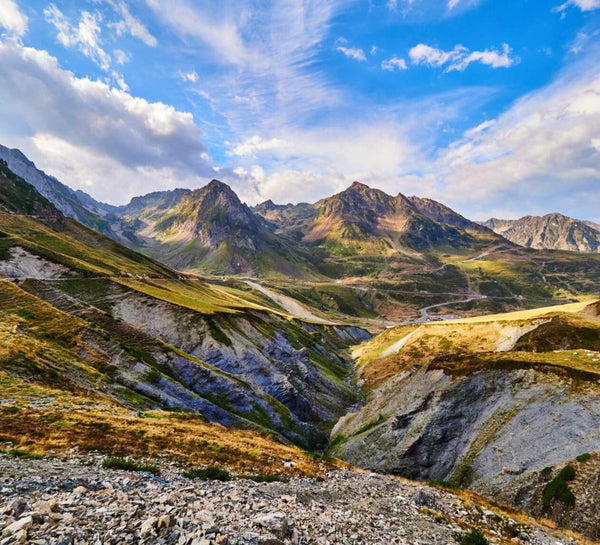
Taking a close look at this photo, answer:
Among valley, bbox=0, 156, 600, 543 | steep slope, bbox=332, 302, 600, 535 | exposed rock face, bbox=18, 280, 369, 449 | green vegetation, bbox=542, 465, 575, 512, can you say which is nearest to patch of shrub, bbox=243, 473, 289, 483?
valley, bbox=0, 156, 600, 543

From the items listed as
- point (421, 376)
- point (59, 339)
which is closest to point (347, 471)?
point (421, 376)

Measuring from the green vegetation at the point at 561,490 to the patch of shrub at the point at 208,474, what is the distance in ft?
97.2

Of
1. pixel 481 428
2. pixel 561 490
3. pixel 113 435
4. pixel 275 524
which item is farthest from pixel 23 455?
pixel 481 428

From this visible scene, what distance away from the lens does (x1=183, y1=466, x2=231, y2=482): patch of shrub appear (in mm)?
21969

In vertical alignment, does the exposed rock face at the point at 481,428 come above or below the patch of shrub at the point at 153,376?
above

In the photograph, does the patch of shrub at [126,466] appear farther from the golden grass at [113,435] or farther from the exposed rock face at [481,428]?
the exposed rock face at [481,428]

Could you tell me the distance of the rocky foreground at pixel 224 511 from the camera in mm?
11805

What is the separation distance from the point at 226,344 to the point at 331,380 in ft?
128

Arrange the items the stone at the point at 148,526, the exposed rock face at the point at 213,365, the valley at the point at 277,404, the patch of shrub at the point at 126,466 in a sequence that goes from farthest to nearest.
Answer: the exposed rock face at the point at 213,365, the valley at the point at 277,404, the patch of shrub at the point at 126,466, the stone at the point at 148,526

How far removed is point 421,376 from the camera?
6156 centimetres

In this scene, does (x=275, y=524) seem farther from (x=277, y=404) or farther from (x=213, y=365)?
(x=213, y=365)

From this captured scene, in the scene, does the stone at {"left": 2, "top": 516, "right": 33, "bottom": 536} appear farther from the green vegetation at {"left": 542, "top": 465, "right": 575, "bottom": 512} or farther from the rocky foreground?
the green vegetation at {"left": 542, "top": 465, "right": 575, "bottom": 512}

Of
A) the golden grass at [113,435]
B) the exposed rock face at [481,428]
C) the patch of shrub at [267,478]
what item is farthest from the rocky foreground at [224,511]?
the exposed rock face at [481,428]

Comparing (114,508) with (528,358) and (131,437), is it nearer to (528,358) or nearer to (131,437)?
(131,437)
